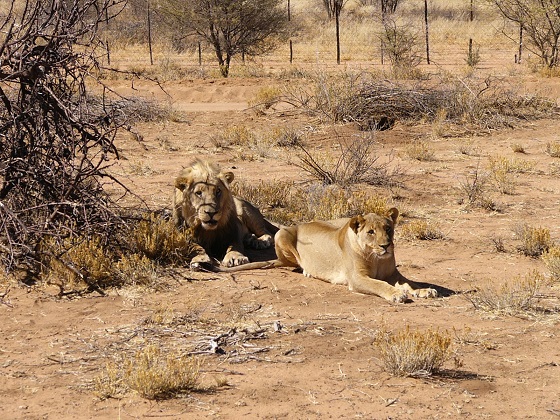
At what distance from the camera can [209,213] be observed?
9.41 meters

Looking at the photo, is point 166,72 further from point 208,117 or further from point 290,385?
point 290,385

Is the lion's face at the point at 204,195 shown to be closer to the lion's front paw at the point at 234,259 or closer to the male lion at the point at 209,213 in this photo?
the male lion at the point at 209,213

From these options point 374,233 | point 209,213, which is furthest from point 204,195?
point 374,233

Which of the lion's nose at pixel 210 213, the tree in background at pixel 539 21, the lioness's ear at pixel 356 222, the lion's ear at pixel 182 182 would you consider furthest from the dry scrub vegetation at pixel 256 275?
the tree in background at pixel 539 21

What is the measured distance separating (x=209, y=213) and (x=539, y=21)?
2085 cm

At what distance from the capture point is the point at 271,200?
12.2 m

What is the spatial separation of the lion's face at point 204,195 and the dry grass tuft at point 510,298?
2.80m

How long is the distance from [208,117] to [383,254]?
44.7ft

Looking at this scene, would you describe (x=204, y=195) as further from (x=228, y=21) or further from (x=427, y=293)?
(x=228, y=21)

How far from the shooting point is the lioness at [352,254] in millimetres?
8219

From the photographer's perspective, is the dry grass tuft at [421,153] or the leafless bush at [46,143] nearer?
the leafless bush at [46,143]

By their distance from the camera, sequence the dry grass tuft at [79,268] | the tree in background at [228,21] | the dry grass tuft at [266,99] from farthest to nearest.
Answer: the tree in background at [228,21]
the dry grass tuft at [266,99]
the dry grass tuft at [79,268]

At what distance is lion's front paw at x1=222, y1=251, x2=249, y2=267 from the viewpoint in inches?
370

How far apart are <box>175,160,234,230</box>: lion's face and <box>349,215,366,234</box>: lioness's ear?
5.61 ft
